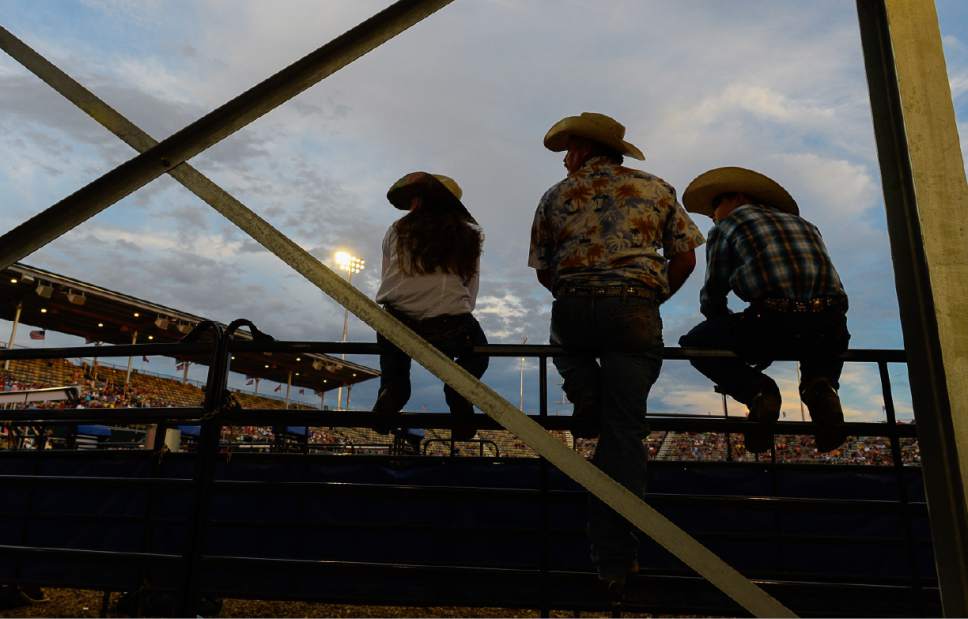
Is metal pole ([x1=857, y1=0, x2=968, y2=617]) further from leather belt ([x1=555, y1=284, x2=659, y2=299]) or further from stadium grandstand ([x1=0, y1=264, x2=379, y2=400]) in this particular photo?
stadium grandstand ([x1=0, y1=264, x2=379, y2=400])

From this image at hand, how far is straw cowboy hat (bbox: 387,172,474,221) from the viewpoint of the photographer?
2648 mm

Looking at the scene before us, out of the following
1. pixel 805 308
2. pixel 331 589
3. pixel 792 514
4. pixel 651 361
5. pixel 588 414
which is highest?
pixel 805 308

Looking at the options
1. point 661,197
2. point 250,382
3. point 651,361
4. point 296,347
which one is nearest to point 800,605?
point 651,361

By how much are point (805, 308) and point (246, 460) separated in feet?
11.2

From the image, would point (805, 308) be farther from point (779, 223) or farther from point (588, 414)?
point (588, 414)

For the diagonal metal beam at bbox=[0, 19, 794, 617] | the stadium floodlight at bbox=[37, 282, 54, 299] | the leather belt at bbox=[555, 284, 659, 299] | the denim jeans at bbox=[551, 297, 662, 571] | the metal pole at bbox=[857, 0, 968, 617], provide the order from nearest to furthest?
the metal pole at bbox=[857, 0, 968, 617] < the diagonal metal beam at bbox=[0, 19, 794, 617] < the denim jeans at bbox=[551, 297, 662, 571] < the leather belt at bbox=[555, 284, 659, 299] < the stadium floodlight at bbox=[37, 282, 54, 299]

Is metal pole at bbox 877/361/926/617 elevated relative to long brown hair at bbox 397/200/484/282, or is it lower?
lower

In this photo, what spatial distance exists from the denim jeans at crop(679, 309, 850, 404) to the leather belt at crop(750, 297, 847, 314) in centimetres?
2

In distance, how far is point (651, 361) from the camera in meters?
2.12

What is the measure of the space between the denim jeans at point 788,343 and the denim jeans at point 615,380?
1.33 feet

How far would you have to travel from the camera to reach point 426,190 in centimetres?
267

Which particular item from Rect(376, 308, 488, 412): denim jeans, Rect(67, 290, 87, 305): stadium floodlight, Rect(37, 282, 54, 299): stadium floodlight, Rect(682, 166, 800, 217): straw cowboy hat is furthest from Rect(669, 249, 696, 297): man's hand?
Rect(67, 290, 87, 305): stadium floodlight

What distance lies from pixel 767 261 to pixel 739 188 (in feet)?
1.67

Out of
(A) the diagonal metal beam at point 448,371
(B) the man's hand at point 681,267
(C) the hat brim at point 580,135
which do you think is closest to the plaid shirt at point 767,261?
(B) the man's hand at point 681,267
